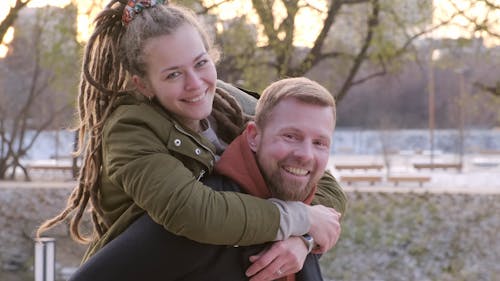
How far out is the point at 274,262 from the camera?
196cm

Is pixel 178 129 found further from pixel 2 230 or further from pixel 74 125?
pixel 2 230

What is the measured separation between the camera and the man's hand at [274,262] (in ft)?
6.41

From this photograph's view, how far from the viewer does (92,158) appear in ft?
7.04

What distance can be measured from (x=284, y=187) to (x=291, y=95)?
23 cm

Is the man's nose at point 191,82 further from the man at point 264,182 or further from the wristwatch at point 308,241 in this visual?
the wristwatch at point 308,241

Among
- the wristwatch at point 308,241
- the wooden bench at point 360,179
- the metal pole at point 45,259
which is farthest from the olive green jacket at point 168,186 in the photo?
the wooden bench at point 360,179

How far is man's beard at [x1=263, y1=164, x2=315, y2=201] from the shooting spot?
6.60 ft

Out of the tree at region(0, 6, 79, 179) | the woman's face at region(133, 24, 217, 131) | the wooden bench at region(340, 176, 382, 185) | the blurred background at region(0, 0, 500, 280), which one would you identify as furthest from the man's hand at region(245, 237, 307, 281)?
the wooden bench at region(340, 176, 382, 185)

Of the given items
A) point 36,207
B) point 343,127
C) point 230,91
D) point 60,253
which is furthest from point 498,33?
point 343,127

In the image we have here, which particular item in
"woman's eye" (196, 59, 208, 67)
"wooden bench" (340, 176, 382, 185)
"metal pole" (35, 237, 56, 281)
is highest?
"woman's eye" (196, 59, 208, 67)

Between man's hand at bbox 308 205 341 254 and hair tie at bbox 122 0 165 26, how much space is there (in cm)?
67

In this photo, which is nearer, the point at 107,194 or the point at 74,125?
the point at 107,194

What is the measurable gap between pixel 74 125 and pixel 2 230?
13.4 m

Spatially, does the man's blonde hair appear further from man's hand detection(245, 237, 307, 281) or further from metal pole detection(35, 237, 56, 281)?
metal pole detection(35, 237, 56, 281)
